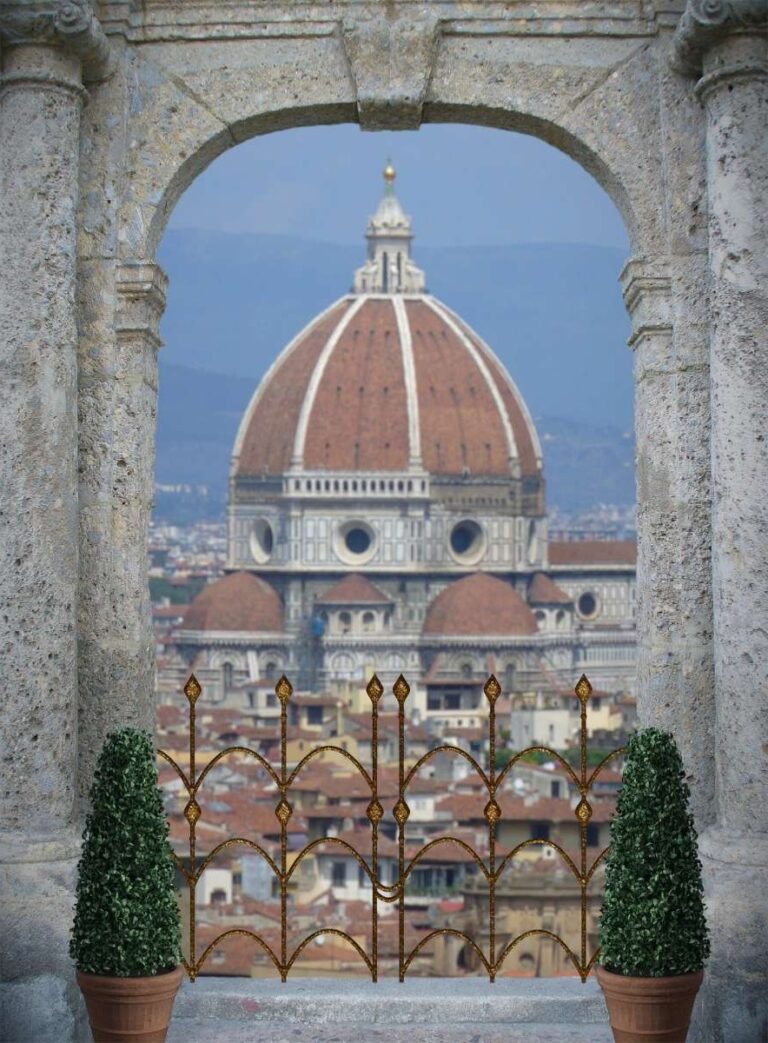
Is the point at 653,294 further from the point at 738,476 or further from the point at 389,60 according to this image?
the point at 389,60

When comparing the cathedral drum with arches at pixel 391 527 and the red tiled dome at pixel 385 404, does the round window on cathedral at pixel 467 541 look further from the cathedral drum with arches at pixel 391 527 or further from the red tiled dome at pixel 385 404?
the red tiled dome at pixel 385 404

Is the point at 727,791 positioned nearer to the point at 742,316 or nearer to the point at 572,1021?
the point at 572,1021

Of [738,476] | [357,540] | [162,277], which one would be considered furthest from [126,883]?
[357,540]

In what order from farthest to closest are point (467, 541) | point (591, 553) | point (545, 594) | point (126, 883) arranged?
1. point (591, 553)
2. point (467, 541)
3. point (545, 594)
4. point (126, 883)

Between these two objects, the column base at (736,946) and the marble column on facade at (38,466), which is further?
the marble column on facade at (38,466)

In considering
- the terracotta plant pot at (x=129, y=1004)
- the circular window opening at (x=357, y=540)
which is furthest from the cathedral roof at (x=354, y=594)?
the terracotta plant pot at (x=129, y=1004)

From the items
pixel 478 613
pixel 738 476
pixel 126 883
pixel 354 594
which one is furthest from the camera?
pixel 354 594

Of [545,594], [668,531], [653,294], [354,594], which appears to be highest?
[545,594]
